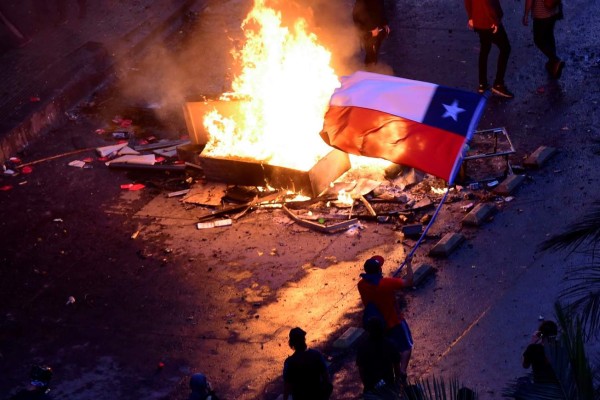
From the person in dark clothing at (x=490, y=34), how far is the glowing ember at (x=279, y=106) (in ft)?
8.09

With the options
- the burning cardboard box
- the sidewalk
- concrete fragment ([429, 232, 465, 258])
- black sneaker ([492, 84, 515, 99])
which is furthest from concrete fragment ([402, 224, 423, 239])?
the sidewalk

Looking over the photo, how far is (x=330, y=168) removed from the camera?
13.7 metres

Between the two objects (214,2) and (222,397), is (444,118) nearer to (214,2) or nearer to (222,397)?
(222,397)

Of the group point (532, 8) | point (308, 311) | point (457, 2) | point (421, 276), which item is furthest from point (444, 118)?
point (457, 2)

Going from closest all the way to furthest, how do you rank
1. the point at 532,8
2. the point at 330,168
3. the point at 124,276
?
the point at 124,276 < the point at 330,168 < the point at 532,8

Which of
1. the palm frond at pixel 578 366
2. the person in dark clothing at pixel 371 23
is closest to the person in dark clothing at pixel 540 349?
the palm frond at pixel 578 366

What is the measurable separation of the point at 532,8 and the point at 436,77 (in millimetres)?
1975

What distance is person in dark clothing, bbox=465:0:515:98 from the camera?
583 inches

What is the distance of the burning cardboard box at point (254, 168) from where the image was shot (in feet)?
44.4

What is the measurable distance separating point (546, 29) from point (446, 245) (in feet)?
18.5

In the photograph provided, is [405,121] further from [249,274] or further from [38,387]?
[38,387]

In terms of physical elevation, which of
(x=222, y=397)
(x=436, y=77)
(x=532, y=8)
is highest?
(x=532, y=8)

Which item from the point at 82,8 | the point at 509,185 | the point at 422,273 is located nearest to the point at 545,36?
the point at 509,185

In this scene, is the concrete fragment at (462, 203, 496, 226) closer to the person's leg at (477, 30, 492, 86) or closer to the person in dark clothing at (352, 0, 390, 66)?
the person's leg at (477, 30, 492, 86)
